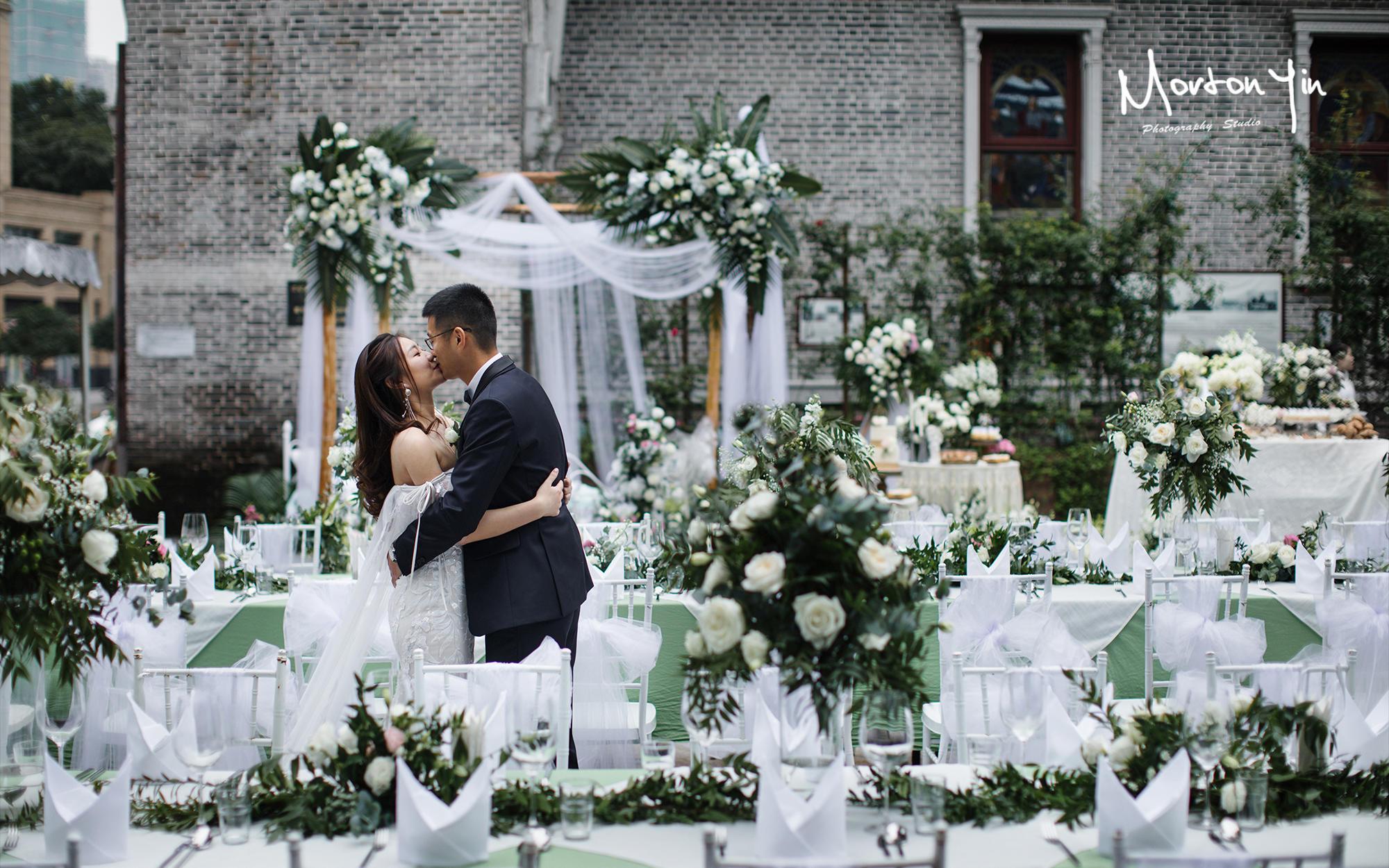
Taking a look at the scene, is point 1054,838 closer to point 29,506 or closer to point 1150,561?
point 29,506

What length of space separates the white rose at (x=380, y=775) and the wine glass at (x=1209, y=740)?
58.5 inches

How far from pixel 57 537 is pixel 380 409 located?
41.8 inches

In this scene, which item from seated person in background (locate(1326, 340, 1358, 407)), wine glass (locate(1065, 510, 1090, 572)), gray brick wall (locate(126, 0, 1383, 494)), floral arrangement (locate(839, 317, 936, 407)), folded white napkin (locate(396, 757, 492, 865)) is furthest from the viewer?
floral arrangement (locate(839, 317, 936, 407))

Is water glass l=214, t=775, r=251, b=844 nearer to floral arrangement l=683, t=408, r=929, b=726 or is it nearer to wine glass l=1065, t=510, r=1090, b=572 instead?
floral arrangement l=683, t=408, r=929, b=726

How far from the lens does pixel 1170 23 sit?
37.3ft

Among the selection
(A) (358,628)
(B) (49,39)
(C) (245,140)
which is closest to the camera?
(A) (358,628)

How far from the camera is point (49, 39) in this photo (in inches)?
902

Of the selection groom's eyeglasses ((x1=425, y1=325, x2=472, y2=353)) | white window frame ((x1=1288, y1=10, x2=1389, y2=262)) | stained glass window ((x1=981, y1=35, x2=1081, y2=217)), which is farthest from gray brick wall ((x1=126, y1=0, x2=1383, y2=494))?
white window frame ((x1=1288, y1=10, x2=1389, y2=262))

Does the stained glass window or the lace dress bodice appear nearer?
the lace dress bodice

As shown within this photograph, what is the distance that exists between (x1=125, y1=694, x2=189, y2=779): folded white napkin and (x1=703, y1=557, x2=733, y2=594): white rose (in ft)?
3.71

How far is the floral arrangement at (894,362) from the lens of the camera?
9.48m

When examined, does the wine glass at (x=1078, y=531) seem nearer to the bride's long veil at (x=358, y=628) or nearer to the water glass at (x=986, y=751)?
the water glass at (x=986, y=751)

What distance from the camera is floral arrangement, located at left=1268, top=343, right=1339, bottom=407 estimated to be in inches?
301

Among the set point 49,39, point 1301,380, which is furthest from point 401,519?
point 49,39
